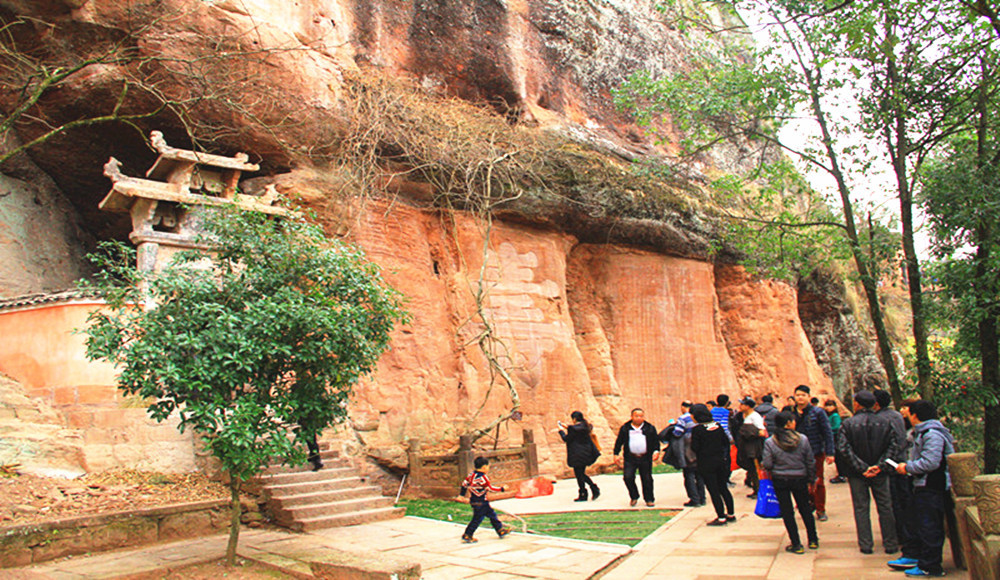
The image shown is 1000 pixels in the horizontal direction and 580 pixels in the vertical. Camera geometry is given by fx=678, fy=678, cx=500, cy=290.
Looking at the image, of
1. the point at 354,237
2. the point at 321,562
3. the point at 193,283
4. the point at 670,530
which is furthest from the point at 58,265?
the point at 670,530

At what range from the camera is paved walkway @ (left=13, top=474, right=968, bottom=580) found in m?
5.81

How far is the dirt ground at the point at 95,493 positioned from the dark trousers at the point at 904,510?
7.35 m

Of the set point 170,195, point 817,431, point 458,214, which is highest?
point 458,214

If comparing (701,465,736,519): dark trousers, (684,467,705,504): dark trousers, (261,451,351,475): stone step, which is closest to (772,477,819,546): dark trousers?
(701,465,736,519): dark trousers

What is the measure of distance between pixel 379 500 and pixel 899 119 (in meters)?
8.82

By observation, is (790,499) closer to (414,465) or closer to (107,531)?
(414,465)

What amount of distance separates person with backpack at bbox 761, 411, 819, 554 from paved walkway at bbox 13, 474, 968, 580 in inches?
11.3

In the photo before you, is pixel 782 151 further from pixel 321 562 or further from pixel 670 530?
pixel 321 562

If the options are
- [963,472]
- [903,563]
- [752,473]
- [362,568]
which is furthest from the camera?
[752,473]

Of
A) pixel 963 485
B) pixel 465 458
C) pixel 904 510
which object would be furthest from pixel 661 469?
pixel 963 485

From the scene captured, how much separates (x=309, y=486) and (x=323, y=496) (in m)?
0.30

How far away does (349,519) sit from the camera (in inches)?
334

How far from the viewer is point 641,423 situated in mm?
9008

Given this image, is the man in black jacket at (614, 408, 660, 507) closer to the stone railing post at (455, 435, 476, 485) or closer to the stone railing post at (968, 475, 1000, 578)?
the stone railing post at (455, 435, 476, 485)
